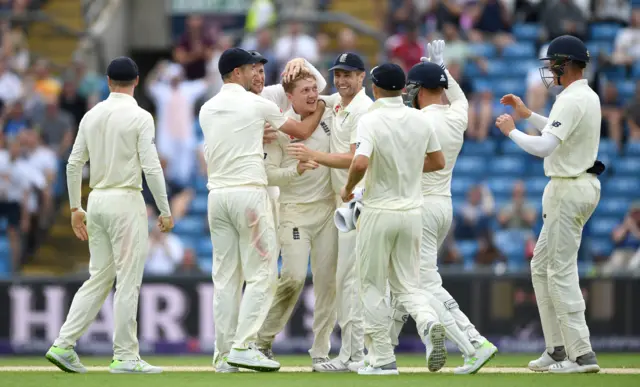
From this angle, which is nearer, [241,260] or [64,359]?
[64,359]

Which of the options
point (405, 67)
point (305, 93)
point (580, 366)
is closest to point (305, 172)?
point (305, 93)

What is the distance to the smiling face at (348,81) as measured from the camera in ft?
38.9

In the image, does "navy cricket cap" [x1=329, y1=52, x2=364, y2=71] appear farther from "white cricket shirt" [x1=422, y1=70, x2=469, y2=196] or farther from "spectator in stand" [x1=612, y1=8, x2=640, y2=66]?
"spectator in stand" [x1=612, y1=8, x2=640, y2=66]

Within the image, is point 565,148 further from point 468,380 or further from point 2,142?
point 2,142

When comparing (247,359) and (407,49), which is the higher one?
(407,49)

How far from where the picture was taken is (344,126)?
11.9 meters

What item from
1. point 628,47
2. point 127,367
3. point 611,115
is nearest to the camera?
point 127,367

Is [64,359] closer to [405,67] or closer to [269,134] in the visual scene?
[269,134]

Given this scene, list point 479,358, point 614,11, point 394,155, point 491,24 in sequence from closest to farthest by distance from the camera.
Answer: point 394,155
point 479,358
point 491,24
point 614,11

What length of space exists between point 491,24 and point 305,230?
427 inches

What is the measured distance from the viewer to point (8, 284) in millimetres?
16250

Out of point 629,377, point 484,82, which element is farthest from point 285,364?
point 484,82

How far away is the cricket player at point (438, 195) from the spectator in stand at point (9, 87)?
10608mm

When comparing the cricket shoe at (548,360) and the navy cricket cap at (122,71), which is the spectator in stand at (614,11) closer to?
the cricket shoe at (548,360)
